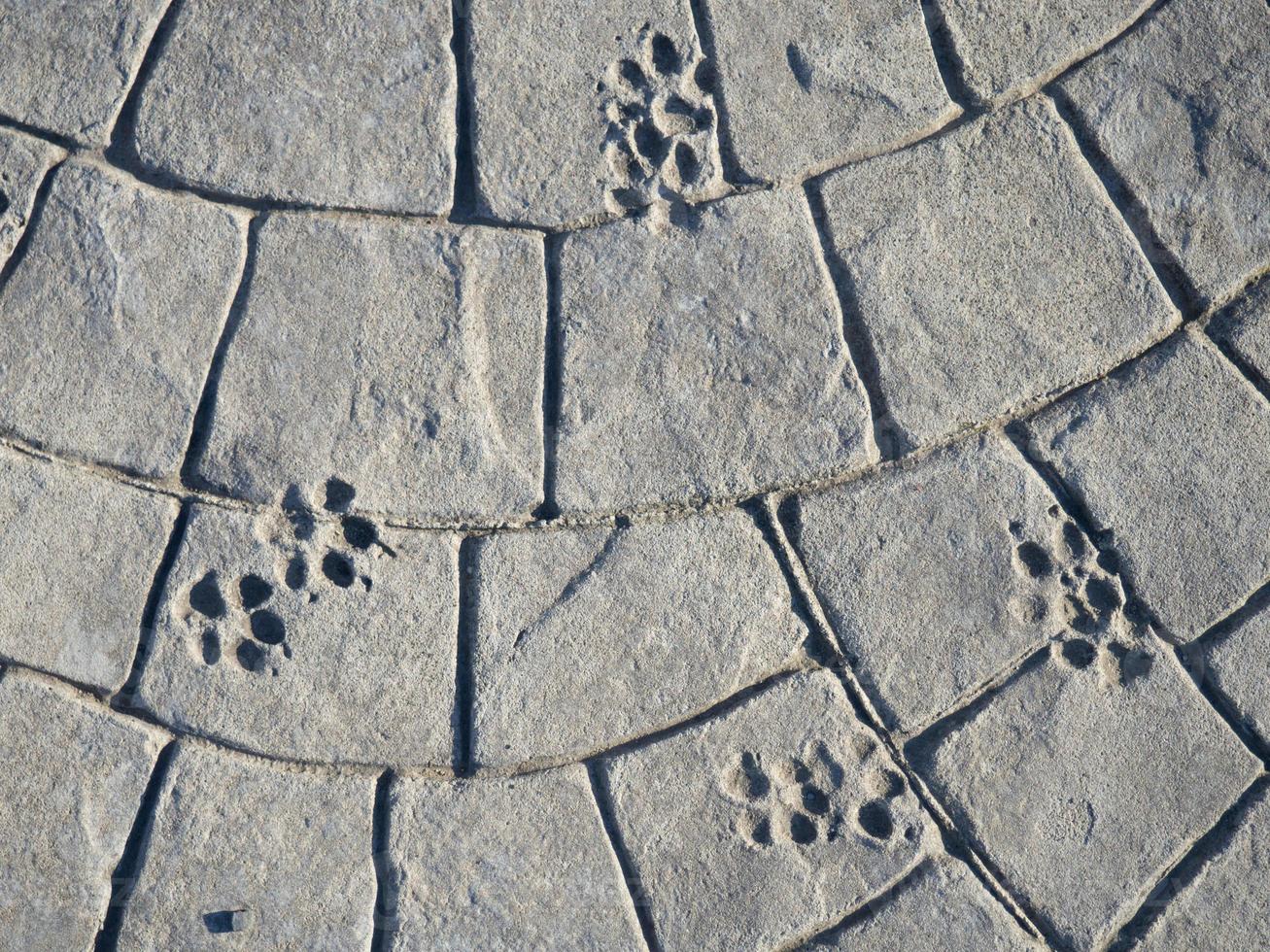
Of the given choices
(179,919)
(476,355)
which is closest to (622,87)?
(476,355)

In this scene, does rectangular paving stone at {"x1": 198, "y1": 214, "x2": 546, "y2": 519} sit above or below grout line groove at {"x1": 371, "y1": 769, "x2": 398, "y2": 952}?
above

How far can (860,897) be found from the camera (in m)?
2.41

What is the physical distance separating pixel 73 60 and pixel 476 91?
897 millimetres

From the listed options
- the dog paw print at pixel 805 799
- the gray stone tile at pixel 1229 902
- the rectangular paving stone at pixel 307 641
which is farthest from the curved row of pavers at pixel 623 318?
the gray stone tile at pixel 1229 902

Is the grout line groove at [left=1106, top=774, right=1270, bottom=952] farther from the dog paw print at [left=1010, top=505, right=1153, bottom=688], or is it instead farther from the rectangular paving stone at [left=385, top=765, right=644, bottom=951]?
the rectangular paving stone at [left=385, top=765, right=644, bottom=951]

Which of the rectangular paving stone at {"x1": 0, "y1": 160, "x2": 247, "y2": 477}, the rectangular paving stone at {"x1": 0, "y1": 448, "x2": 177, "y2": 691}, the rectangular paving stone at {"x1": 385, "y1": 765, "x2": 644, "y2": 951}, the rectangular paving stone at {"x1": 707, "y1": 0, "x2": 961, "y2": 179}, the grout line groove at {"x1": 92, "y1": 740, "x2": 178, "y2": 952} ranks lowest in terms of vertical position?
the grout line groove at {"x1": 92, "y1": 740, "x2": 178, "y2": 952}

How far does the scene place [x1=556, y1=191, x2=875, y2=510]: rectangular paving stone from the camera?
2.45m

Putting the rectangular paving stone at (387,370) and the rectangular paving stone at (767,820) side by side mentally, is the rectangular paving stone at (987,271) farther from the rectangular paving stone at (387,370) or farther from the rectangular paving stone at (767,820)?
the rectangular paving stone at (387,370)

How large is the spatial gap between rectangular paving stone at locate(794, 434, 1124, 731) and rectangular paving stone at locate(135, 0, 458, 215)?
1.18 meters

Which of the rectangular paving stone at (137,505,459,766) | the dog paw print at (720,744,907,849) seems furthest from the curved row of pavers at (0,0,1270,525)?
the dog paw print at (720,744,907,849)

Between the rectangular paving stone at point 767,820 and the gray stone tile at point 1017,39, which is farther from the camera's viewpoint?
the gray stone tile at point 1017,39

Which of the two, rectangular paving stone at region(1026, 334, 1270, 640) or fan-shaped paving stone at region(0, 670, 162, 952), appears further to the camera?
rectangular paving stone at region(1026, 334, 1270, 640)

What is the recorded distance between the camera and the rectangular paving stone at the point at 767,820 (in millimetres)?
2396

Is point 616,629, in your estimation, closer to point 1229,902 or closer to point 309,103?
point 309,103
